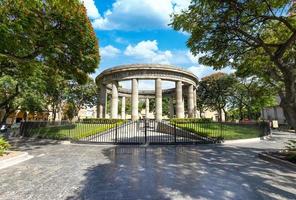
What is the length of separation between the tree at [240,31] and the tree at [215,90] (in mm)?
A: 28651

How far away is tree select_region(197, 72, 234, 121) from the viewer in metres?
40.5

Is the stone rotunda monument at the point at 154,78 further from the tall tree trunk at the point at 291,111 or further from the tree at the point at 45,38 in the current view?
the tall tree trunk at the point at 291,111

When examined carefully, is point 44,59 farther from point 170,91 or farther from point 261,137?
point 170,91

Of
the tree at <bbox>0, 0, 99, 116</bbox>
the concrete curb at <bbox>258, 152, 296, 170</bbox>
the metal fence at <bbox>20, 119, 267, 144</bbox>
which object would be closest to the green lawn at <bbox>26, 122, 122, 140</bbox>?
the metal fence at <bbox>20, 119, 267, 144</bbox>

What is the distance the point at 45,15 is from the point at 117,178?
1025 cm

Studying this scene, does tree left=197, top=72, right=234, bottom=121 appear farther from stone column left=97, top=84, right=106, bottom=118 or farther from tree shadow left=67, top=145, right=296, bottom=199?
tree shadow left=67, top=145, right=296, bottom=199

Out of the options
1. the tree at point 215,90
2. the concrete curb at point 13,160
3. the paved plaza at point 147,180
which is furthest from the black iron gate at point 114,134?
the tree at point 215,90

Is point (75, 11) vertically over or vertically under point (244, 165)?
over

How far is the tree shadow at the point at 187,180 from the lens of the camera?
5.08 m

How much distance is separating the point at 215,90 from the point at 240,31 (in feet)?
114

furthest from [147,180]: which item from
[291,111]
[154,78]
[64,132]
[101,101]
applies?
[101,101]

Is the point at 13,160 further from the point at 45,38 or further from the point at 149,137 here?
the point at 149,137

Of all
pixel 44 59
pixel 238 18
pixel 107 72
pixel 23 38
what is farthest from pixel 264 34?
pixel 107 72

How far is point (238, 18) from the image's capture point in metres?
9.27
